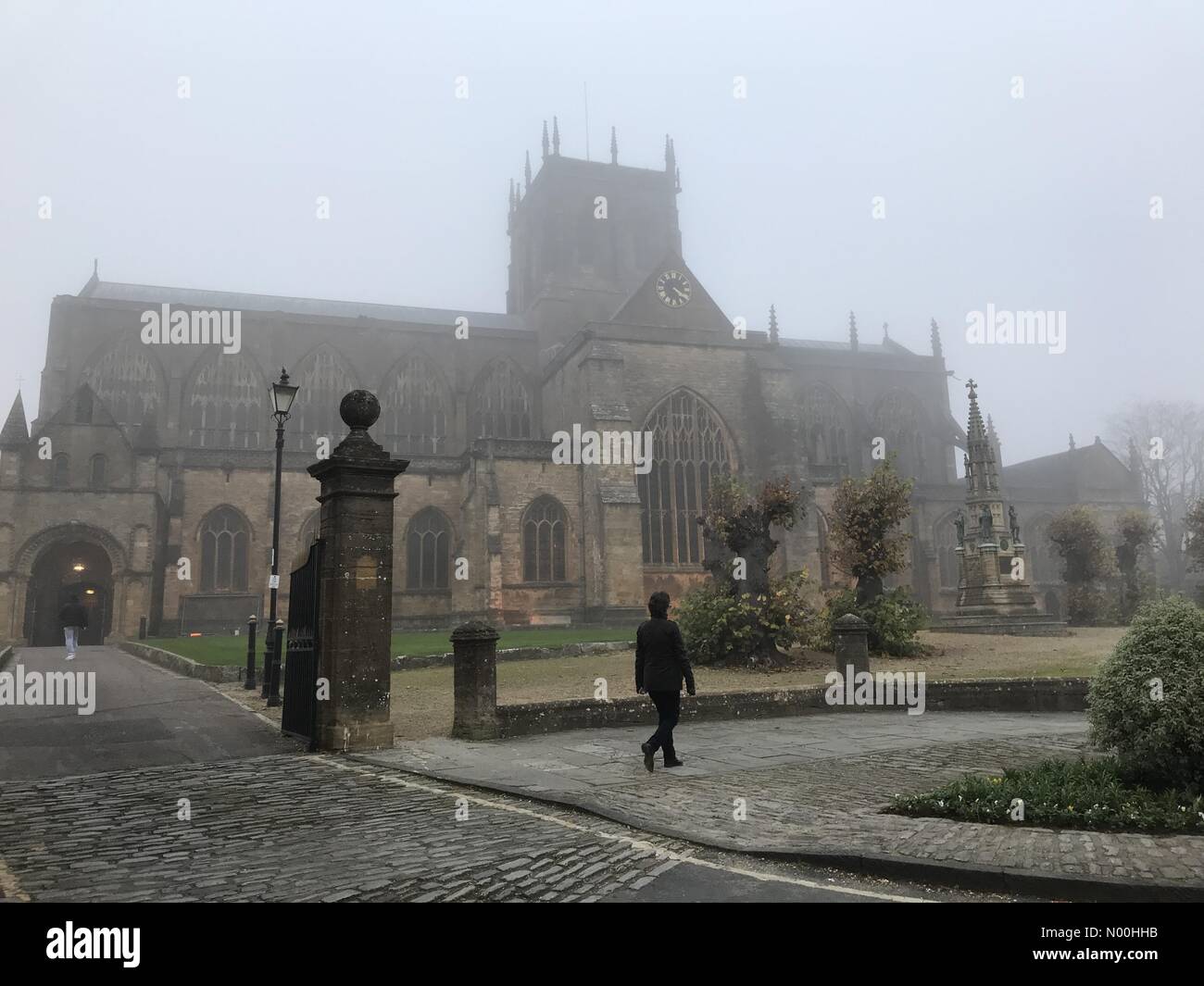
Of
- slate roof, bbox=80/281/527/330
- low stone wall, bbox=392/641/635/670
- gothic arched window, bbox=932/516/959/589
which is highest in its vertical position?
slate roof, bbox=80/281/527/330

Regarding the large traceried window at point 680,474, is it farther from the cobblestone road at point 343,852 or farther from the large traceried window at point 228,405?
the cobblestone road at point 343,852

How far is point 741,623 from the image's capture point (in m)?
17.8

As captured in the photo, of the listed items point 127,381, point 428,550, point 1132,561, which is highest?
point 127,381

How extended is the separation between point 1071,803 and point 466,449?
3168 centimetres

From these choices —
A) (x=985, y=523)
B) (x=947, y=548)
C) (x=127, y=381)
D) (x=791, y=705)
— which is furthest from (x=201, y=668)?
(x=947, y=548)

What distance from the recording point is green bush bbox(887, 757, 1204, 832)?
5375 mm

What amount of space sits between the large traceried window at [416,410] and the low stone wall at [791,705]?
33.5 metres

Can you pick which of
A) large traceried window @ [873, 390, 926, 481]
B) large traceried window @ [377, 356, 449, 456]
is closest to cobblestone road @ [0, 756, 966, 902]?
large traceried window @ [377, 356, 449, 456]

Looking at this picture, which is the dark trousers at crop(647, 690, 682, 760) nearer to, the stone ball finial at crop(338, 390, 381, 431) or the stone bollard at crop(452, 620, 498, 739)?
the stone bollard at crop(452, 620, 498, 739)

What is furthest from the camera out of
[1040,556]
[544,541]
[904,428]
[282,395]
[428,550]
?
[904,428]

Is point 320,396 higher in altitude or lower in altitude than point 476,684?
higher

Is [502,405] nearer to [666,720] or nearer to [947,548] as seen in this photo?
[947,548]

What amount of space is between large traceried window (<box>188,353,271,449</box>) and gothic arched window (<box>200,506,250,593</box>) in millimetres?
9055
